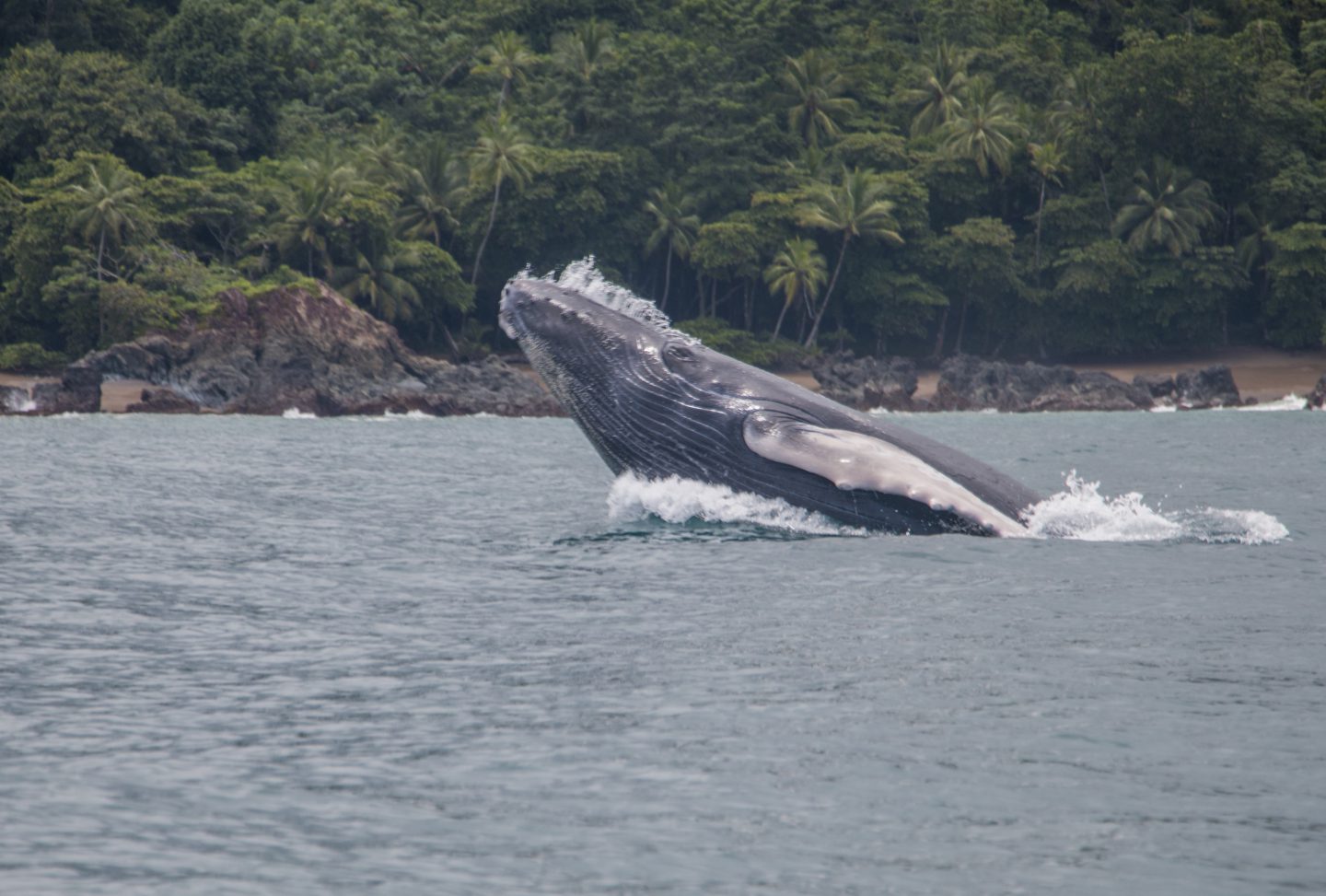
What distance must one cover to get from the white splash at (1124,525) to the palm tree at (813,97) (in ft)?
187

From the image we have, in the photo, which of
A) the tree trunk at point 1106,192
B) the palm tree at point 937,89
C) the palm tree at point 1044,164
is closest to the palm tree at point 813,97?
the palm tree at point 937,89

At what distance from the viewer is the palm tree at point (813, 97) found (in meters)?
69.8

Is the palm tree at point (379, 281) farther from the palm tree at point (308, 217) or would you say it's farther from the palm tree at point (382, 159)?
the palm tree at point (382, 159)

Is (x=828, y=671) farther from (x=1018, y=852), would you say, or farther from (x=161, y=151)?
(x=161, y=151)

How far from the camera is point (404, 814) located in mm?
5824

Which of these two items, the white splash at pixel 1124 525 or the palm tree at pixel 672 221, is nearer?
the white splash at pixel 1124 525

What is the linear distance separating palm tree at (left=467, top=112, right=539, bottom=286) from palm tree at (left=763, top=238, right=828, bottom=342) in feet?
34.9

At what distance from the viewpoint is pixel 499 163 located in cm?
6291

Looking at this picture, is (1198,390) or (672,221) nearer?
(1198,390)

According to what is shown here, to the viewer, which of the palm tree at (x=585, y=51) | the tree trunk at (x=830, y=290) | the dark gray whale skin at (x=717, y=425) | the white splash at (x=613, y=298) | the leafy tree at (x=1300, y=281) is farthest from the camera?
the palm tree at (x=585, y=51)

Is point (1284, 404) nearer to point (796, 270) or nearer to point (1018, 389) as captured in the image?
point (1018, 389)

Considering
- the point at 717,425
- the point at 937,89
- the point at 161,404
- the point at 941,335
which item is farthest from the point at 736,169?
the point at 717,425

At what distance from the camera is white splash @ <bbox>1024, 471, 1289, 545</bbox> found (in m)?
12.6

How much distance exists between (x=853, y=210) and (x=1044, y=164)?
30.7 ft
